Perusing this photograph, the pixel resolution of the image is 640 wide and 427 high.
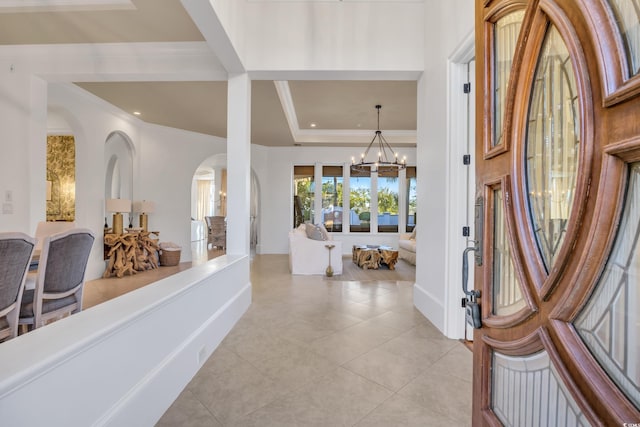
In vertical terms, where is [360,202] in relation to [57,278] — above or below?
above

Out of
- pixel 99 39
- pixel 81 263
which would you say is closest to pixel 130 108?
pixel 99 39

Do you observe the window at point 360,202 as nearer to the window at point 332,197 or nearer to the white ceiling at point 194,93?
the window at point 332,197

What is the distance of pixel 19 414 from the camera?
860mm

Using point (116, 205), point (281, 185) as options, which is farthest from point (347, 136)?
point (116, 205)

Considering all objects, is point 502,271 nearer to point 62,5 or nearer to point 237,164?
point 237,164

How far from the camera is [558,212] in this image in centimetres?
74

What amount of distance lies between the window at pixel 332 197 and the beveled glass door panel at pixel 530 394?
294 inches

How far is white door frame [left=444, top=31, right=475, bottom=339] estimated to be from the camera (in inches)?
107

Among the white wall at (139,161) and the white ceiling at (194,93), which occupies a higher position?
the white ceiling at (194,93)

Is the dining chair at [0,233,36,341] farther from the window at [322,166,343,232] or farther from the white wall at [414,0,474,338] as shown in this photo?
the window at [322,166,343,232]

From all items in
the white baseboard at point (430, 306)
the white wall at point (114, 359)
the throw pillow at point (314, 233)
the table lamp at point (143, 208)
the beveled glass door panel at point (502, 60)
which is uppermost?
the beveled glass door panel at point (502, 60)

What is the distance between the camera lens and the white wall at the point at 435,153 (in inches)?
107

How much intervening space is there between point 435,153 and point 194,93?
3772 mm

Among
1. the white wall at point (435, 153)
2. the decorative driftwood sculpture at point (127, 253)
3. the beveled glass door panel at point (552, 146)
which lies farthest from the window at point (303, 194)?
the beveled glass door panel at point (552, 146)
